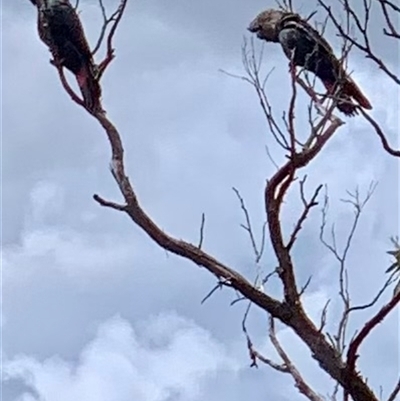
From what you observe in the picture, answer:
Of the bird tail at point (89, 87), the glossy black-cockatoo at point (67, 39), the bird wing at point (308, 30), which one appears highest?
the bird wing at point (308, 30)

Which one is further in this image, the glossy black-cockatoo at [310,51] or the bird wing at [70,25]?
the bird wing at [70,25]

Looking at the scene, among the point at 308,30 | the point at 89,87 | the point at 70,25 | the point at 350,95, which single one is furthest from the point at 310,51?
the point at 70,25

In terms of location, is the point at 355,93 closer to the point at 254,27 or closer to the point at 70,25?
the point at 254,27

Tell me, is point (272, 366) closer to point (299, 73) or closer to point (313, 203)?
point (313, 203)

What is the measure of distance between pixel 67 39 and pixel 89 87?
30 centimetres

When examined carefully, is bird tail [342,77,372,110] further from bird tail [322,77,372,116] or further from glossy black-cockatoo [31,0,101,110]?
glossy black-cockatoo [31,0,101,110]

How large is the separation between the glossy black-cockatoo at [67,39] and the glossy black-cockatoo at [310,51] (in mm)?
802

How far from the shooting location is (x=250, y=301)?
3301 mm

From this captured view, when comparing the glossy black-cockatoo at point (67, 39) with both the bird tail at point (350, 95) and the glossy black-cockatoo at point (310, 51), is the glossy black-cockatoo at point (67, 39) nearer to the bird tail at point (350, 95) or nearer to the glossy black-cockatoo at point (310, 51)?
the glossy black-cockatoo at point (310, 51)

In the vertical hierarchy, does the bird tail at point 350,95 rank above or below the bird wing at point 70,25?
above

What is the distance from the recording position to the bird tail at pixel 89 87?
345 cm

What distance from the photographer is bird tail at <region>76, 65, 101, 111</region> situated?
3.45 meters

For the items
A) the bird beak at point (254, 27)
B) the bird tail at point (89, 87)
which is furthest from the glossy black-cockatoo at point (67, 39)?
the bird beak at point (254, 27)

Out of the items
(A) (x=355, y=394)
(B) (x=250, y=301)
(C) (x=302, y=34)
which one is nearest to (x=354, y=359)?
(A) (x=355, y=394)
